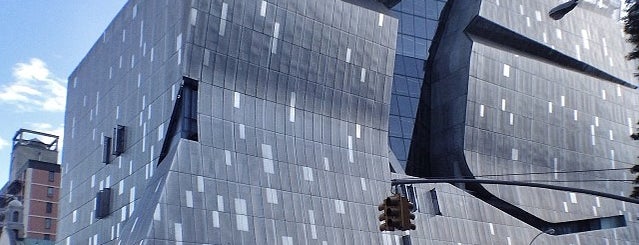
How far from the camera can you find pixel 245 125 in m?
45.1

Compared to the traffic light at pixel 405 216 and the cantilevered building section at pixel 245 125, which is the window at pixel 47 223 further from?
the traffic light at pixel 405 216

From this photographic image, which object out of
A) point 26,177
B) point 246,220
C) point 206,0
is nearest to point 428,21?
point 206,0

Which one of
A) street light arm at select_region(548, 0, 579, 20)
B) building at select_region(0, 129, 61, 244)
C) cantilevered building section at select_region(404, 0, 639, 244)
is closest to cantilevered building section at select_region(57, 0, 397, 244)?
cantilevered building section at select_region(404, 0, 639, 244)

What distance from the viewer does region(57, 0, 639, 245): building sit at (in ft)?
143

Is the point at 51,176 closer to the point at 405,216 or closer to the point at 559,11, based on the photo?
the point at 559,11

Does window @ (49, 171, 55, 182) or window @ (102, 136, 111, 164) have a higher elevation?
window @ (49, 171, 55, 182)

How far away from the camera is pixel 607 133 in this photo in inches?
2854

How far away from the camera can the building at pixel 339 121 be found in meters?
43.7

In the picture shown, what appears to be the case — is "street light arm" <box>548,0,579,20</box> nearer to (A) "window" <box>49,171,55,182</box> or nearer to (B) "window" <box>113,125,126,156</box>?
(B) "window" <box>113,125,126,156</box>

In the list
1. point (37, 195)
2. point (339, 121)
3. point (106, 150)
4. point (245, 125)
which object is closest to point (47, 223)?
point (37, 195)

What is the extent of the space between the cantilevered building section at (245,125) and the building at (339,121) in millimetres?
118

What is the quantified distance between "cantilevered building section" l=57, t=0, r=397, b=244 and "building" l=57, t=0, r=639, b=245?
118 millimetres

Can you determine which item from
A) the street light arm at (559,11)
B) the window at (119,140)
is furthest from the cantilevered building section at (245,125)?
the street light arm at (559,11)

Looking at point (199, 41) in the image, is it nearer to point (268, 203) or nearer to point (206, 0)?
point (206, 0)
